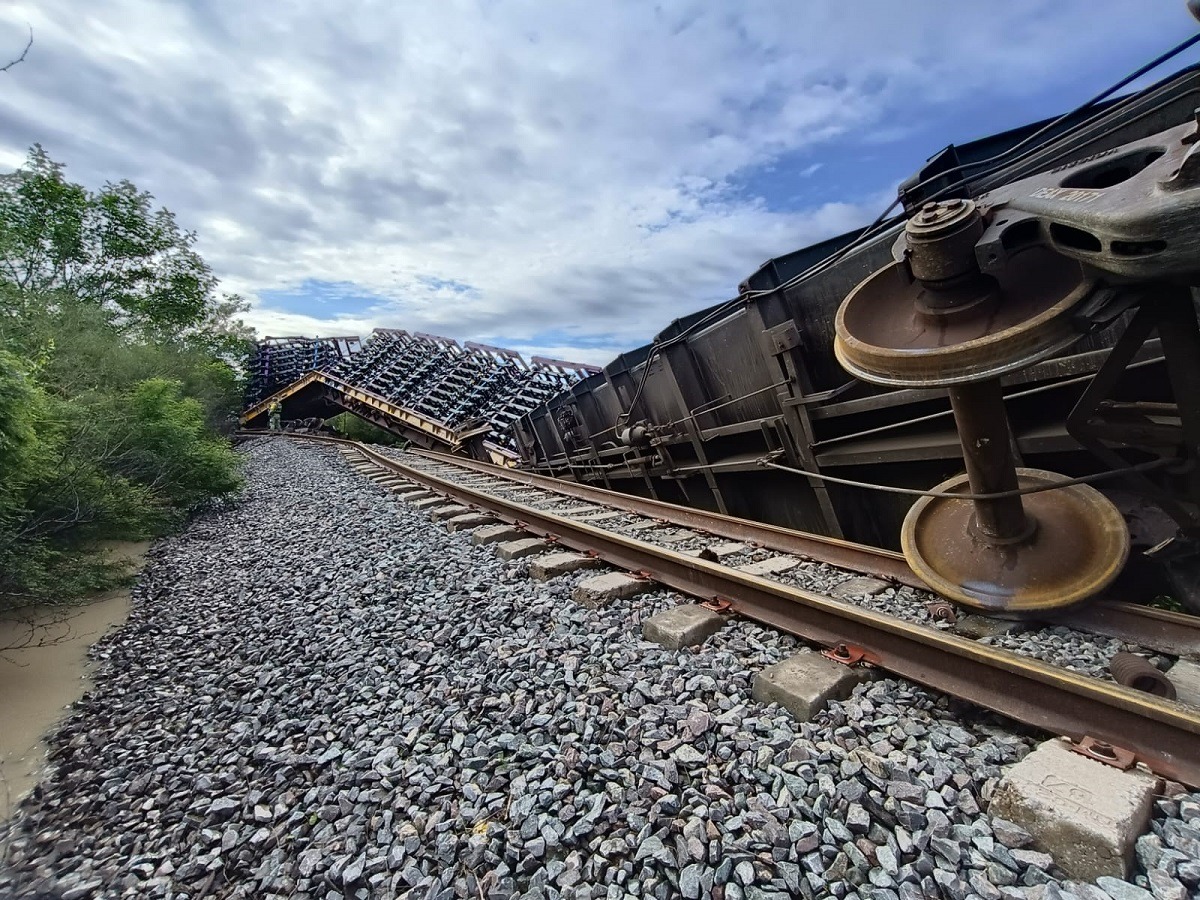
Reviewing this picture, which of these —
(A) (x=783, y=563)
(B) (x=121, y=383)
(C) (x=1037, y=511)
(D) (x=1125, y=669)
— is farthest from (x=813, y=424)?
(B) (x=121, y=383)

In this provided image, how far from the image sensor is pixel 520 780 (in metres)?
1.96

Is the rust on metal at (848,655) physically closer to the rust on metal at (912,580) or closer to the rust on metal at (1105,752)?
the rust on metal at (1105,752)

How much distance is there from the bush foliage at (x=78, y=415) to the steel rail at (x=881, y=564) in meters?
5.29

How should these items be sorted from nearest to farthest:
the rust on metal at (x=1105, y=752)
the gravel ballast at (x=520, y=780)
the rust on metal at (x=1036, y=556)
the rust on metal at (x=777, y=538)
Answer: the gravel ballast at (x=520, y=780)
the rust on metal at (x=1105, y=752)
the rust on metal at (x=1036, y=556)
the rust on metal at (x=777, y=538)

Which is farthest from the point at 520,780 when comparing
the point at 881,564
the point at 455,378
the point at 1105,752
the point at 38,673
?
the point at 455,378

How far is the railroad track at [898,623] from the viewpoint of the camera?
1.77 metres

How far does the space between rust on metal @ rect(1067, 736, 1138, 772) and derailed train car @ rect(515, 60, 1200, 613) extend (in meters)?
0.93

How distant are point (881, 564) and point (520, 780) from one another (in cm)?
259

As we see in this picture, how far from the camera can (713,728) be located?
2.11 meters

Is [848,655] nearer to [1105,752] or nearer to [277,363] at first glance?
[1105,752]

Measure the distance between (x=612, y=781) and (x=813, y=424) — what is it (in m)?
3.23

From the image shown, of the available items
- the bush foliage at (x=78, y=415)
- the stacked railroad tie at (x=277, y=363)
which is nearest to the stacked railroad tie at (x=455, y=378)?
the bush foliage at (x=78, y=415)

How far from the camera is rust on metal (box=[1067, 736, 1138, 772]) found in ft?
5.49

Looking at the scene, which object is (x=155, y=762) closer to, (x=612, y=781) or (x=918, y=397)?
(x=612, y=781)
